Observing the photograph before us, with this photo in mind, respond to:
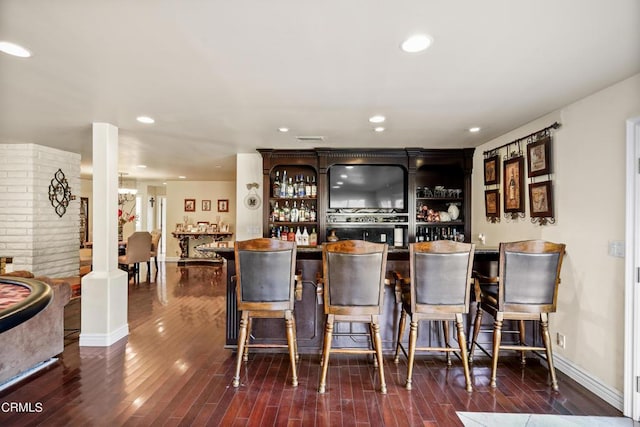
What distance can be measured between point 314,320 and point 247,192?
2650mm

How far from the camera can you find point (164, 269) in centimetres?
787

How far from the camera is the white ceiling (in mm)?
1538

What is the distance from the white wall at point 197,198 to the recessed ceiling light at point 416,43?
25.0ft

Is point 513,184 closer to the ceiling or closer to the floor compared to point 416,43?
closer to the floor

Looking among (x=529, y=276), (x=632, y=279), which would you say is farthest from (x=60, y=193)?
(x=632, y=279)

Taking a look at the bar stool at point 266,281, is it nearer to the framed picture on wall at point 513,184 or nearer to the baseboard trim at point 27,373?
the baseboard trim at point 27,373

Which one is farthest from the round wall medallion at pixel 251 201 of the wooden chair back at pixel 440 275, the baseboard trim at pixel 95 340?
the wooden chair back at pixel 440 275

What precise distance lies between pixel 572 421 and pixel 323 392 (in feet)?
5.41

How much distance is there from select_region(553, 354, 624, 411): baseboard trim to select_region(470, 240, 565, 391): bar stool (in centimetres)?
24

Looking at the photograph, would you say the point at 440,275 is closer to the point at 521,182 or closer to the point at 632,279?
the point at 632,279

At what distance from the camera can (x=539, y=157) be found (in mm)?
3070

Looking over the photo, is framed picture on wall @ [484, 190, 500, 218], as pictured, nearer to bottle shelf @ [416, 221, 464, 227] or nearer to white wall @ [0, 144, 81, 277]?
bottle shelf @ [416, 221, 464, 227]

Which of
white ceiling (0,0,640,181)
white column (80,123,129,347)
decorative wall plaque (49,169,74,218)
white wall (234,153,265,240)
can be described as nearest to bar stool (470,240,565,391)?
white ceiling (0,0,640,181)

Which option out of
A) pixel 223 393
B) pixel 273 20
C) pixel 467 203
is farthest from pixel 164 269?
pixel 273 20
